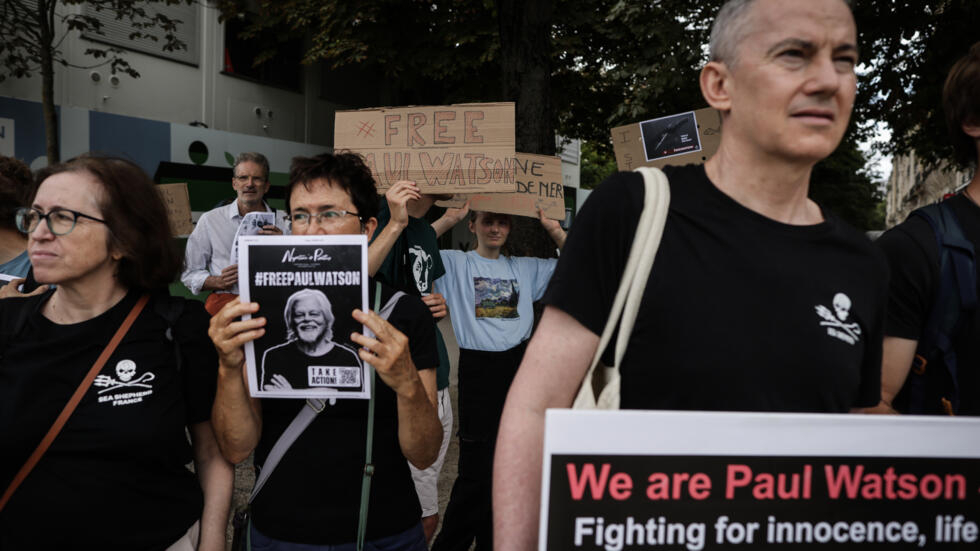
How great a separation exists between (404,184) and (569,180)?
21.1 metres

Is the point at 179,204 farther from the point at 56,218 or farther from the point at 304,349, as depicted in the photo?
the point at 304,349

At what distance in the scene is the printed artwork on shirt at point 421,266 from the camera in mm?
3852

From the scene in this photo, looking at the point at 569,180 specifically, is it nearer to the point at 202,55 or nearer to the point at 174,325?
the point at 202,55

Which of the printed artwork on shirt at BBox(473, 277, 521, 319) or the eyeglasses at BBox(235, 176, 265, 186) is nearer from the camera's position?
the printed artwork on shirt at BBox(473, 277, 521, 319)

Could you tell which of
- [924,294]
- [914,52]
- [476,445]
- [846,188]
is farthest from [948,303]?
[846,188]

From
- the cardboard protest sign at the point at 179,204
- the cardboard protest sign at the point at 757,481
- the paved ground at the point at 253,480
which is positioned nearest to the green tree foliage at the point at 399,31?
→ the cardboard protest sign at the point at 179,204

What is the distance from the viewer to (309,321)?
6.26 feet

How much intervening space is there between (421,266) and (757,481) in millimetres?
2725

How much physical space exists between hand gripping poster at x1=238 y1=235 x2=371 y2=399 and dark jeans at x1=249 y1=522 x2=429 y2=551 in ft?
1.61

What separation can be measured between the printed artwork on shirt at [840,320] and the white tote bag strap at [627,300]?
336mm

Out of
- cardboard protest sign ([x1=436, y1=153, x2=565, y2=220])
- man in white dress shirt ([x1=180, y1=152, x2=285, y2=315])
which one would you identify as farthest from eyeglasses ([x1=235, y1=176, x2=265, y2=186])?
cardboard protest sign ([x1=436, y1=153, x2=565, y2=220])

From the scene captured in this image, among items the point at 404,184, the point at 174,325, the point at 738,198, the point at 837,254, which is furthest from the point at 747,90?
the point at 404,184

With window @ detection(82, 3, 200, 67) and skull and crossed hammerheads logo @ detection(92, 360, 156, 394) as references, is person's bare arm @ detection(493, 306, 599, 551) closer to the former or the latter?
skull and crossed hammerheads logo @ detection(92, 360, 156, 394)

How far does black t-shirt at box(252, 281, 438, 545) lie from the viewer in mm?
2154
